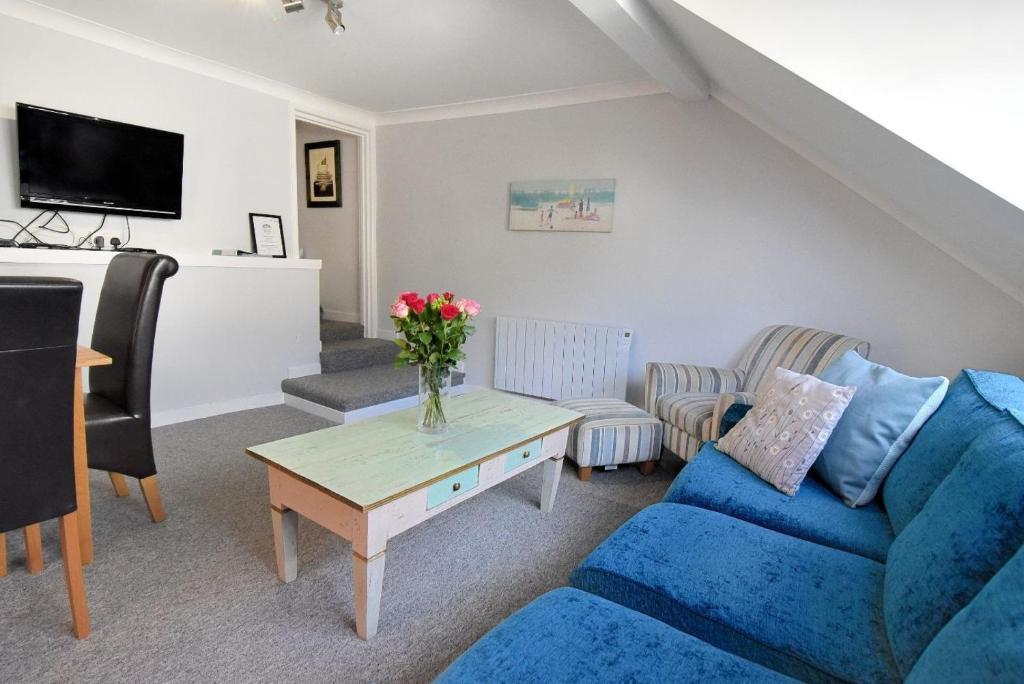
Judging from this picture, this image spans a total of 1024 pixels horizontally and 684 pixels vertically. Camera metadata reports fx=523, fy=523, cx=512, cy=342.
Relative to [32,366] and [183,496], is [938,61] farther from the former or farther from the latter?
[183,496]

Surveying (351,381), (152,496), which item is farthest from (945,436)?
(351,381)

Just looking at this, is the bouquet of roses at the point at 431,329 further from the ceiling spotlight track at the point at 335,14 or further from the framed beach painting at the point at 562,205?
the framed beach painting at the point at 562,205

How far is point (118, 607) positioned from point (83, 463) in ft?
1.57

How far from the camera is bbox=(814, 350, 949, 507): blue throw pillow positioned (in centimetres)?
162

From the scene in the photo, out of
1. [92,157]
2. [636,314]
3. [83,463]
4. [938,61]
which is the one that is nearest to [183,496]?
[83,463]

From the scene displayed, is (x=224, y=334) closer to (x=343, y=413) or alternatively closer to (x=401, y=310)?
(x=343, y=413)

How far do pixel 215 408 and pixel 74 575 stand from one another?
7.45ft

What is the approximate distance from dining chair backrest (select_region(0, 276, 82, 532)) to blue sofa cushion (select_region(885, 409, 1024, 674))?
199 centimetres

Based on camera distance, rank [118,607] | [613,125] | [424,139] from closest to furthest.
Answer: [118,607], [613,125], [424,139]

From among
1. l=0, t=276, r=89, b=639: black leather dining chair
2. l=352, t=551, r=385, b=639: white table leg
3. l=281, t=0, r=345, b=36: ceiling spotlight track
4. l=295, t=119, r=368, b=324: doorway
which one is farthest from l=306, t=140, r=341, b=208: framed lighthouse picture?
l=352, t=551, r=385, b=639: white table leg

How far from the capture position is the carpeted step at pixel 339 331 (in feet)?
15.2

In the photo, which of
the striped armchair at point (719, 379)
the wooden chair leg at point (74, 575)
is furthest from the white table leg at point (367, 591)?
the striped armchair at point (719, 379)

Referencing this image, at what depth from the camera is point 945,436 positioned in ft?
4.58

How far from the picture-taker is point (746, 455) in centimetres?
188
